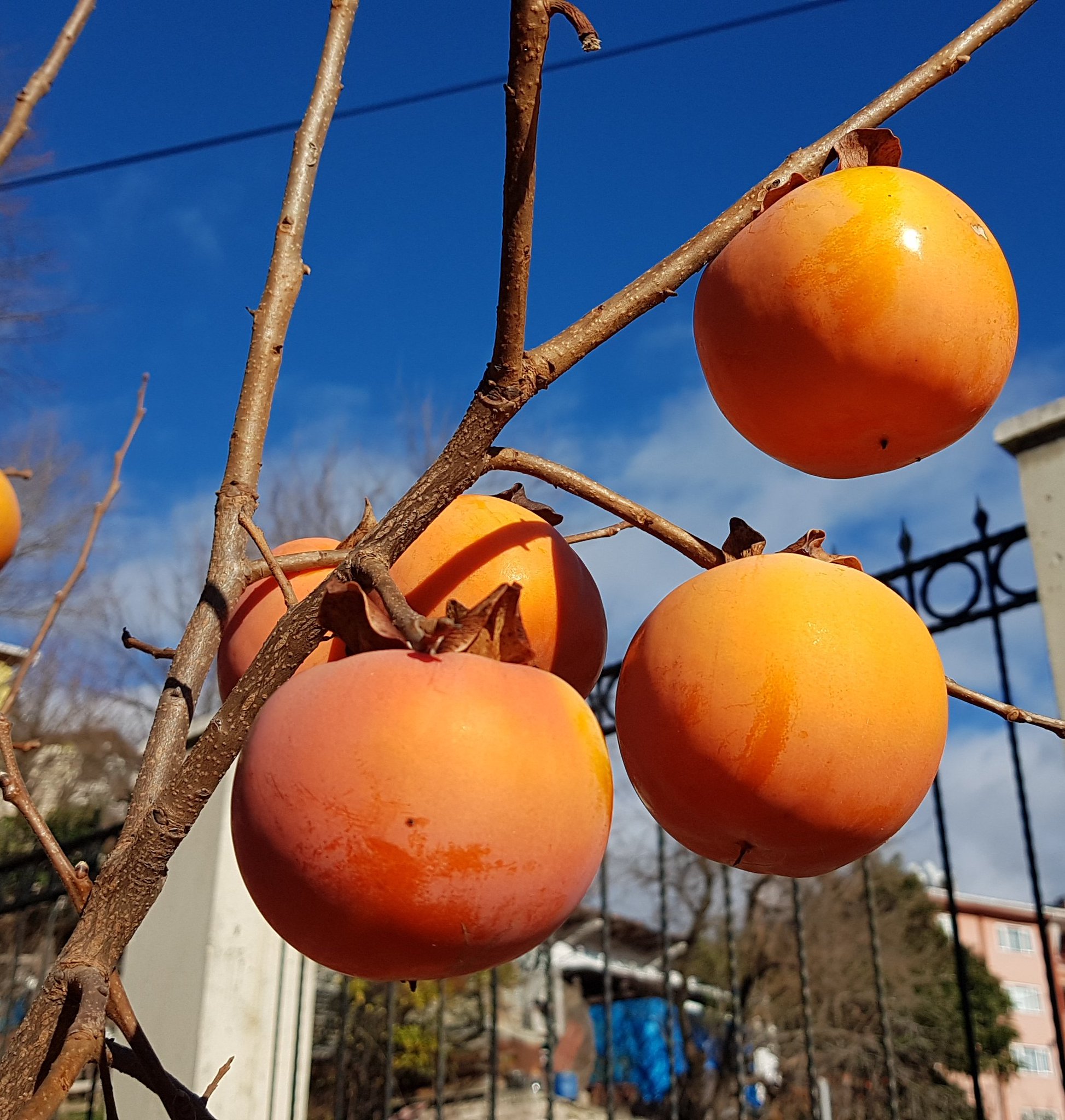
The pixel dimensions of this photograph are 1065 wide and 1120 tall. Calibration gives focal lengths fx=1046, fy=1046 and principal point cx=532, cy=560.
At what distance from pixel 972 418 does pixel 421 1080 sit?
11780mm

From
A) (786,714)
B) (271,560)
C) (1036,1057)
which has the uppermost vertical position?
(1036,1057)

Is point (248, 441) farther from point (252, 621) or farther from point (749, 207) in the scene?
point (749, 207)

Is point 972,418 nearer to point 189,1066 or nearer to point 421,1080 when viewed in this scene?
point 189,1066

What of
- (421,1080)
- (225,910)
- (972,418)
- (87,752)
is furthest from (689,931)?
(972,418)

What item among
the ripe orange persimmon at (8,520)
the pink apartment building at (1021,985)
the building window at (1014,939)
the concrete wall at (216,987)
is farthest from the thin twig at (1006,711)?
the building window at (1014,939)

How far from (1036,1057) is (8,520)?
113 ft

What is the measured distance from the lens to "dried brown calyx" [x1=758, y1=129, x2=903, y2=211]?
82 centimetres

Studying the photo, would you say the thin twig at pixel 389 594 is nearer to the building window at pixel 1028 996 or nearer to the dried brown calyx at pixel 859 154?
the dried brown calyx at pixel 859 154

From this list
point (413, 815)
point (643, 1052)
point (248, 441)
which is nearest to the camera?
point (413, 815)

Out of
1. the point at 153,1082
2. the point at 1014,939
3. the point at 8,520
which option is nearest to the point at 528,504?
the point at 153,1082

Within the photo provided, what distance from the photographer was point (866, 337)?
2.37ft

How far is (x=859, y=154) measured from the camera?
0.84m

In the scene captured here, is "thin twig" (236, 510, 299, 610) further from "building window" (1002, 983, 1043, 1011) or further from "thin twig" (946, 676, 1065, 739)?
"building window" (1002, 983, 1043, 1011)

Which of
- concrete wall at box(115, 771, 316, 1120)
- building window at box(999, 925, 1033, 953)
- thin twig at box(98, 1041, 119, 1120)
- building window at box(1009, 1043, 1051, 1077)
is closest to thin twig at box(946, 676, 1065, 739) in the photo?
thin twig at box(98, 1041, 119, 1120)
